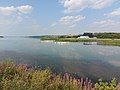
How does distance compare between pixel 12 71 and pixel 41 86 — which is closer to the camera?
pixel 41 86

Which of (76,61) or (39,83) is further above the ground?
(39,83)

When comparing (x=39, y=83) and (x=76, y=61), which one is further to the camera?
(x=76, y=61)

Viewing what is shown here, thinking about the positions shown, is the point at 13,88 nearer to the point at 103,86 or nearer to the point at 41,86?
the point at 41,86

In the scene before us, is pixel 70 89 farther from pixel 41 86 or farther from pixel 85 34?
pixel 85 34

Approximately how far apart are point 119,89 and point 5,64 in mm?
6149

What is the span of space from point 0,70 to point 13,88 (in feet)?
10.6

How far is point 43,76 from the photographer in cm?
1070

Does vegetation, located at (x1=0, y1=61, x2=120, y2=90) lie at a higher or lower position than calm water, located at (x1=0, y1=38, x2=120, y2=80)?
higher

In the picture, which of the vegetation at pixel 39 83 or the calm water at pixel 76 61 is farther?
the calm water at pixel 76 61

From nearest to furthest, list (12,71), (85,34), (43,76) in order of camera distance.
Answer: (43,76)
(12,71)
(85,34)

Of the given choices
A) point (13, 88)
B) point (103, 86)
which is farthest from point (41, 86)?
point (103, 86)

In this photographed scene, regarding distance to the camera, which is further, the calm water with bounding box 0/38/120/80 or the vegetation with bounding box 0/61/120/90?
the calm water with bounding box 0/38/120/80

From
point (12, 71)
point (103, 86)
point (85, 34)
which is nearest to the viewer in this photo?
point (103, 86)

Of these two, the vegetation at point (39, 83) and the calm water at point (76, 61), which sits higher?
the vegetation at point (39, 83)
